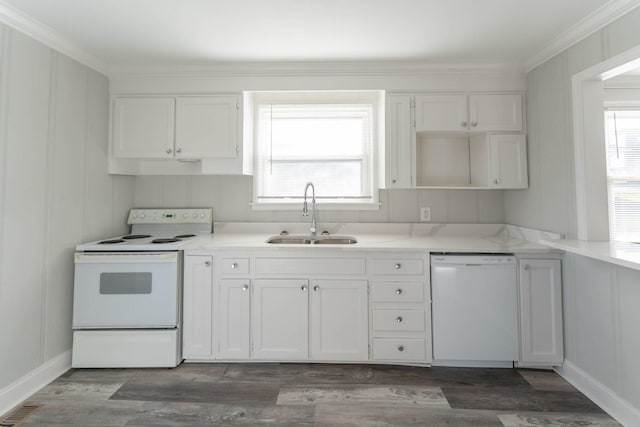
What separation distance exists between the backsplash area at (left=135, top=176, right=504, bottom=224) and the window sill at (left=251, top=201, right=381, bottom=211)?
32 mm

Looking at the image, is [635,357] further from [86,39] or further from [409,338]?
[86,39]

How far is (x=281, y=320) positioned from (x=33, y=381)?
1.63m

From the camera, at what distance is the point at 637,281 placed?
1723mm

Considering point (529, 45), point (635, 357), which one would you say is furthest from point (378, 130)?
point (635, 357)

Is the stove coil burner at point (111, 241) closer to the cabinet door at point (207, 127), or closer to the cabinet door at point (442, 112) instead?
the cabinet door at point (207, 127)

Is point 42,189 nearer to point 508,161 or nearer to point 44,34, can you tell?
point 44,34

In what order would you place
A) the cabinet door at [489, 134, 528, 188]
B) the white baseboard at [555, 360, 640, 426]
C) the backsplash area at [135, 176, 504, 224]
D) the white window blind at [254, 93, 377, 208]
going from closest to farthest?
the white baseboard at [555, 360, 640, 426] → the cabinet door at [489, 134, 528, 188] → the backsplash area at [135, 176, 504, 224] → the white window blind at [254, 93, 377, 208]

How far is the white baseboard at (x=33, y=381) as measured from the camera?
189 cm

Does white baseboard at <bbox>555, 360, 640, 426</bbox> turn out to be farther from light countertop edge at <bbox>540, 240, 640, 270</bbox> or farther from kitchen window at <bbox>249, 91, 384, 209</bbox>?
kitchen window at <bbox>249, 91, 384, 209</bbox>

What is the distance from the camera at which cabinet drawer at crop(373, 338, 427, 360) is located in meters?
2.29

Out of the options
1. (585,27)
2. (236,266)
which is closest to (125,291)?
(236,266)

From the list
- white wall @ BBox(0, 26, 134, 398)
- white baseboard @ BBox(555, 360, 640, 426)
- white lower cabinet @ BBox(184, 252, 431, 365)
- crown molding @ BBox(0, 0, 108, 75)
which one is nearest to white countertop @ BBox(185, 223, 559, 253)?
white lower cabinet @ BBox(184, 252, 431, 365)

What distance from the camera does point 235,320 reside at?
2.34 m

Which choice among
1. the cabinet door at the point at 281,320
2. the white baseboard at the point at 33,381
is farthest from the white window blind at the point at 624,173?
the white baseboard at the point at 33,381
